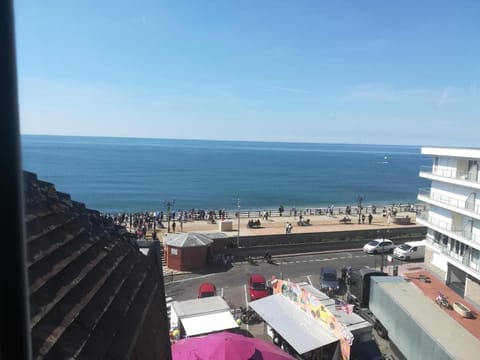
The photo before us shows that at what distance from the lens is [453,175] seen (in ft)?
74.2

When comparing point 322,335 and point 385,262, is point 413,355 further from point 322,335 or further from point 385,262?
point 385,262

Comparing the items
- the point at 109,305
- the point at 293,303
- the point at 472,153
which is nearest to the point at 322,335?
the point at 293,303

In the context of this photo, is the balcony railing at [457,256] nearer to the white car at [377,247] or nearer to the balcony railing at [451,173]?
the balcony railing at [451,173]

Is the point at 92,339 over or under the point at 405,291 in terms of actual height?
over

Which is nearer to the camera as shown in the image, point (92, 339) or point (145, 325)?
point (92, 339)

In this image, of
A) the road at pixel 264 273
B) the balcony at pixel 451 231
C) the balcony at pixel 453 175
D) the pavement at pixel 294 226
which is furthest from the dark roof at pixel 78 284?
the pavement at pixel 294 226

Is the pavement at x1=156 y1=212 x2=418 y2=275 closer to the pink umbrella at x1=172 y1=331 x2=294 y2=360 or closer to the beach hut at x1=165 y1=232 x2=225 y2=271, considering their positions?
the beach hut at x1=165 y1=232 x2=225 y2=271

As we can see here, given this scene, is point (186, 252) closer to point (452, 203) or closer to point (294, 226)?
point (294, 226)

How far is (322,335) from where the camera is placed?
13250 mm

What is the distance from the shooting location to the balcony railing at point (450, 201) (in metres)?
20.5

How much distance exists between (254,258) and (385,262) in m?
8.78

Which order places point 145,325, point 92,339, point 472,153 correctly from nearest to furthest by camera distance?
point 92,339 < point 145,325 < point 472,153

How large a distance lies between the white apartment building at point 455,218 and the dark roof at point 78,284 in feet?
62.2

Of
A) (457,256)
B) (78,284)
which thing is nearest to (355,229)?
(457,256)
